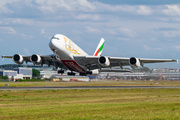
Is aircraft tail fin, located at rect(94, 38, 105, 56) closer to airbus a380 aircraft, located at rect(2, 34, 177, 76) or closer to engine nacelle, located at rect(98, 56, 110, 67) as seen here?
airbus a380 aircraft, located at rect(2, 34, 177, 76)

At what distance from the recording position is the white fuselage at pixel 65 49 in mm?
52250

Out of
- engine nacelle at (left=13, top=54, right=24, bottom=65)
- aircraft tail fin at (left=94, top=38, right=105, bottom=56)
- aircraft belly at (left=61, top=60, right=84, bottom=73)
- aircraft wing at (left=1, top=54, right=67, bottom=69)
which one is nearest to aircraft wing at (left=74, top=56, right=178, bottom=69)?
aircraft belly at (left=61, top=60, right=84, bottom=73)

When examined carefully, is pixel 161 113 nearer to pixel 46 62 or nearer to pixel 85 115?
pixel 85 115

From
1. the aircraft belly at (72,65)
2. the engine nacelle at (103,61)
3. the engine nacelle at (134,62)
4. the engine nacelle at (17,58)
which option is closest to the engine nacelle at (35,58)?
the engine nacelle at (17,58)

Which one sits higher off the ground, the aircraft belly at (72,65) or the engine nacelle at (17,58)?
the engine nacelle at (17,58)

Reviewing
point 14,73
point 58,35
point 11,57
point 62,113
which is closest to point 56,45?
point 58,35

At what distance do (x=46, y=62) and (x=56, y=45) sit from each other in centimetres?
936

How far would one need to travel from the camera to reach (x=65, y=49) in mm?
53375

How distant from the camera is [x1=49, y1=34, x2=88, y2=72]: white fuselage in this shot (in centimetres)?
5225

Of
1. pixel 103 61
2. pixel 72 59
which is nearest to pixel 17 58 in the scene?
pixel 72 59

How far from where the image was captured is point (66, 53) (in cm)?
5388

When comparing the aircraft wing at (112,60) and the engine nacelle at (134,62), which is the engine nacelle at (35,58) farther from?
the engine nacelle at (134,62)

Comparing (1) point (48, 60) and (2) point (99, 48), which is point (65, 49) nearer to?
(1) point (48, 60)

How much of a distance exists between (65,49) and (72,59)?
2.86 metres
